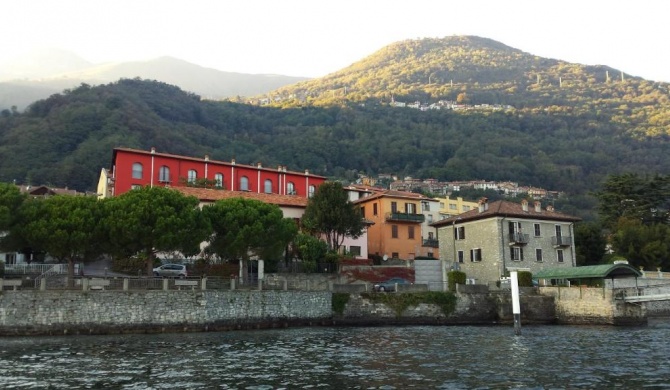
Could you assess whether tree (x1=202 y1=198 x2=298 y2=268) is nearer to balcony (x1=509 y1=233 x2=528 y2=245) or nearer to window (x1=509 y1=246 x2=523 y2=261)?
balcony (x1=509 y1=233 x2=528 y2=245)

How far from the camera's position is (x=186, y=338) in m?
36.8

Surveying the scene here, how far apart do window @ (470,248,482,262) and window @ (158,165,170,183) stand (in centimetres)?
3863

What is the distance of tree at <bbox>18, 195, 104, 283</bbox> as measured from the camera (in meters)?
41.7

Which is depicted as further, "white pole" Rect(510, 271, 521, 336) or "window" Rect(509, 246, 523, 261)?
"window" Rect(509, 246, 523, 261)

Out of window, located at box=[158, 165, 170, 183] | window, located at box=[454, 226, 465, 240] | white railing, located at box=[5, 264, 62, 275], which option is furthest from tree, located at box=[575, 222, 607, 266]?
white railing, located at box=[5, 264, 62, 275]

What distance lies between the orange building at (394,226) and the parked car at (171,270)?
2843cm

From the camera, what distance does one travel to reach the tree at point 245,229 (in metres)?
48.2

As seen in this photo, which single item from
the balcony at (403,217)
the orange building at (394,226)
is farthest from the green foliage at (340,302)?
the balcony at (403,217)

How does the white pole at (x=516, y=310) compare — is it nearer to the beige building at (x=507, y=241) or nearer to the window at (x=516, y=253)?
the beige building at (x=507, y=241)

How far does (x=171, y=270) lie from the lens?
49469 millimetres

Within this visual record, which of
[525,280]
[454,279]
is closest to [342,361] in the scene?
[454,279]

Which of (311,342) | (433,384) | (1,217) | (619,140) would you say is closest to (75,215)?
(1,217)

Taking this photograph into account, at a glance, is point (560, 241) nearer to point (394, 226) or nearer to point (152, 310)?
point (394, 226)

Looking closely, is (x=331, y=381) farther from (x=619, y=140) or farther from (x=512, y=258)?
(x=619, y=140)
